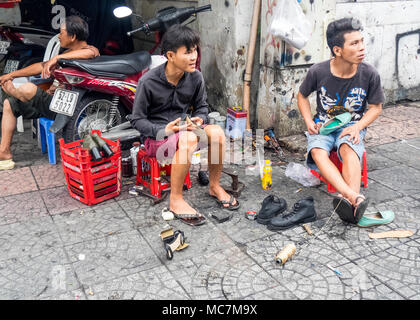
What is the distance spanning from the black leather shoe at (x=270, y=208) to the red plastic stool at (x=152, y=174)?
0.80 m

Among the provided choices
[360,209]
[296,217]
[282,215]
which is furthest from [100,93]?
[360,209]

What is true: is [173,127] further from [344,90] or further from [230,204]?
[344,90]

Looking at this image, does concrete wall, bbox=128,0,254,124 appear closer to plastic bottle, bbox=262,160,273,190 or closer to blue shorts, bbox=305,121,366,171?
plastic bottle, bbox=262,160,273,190

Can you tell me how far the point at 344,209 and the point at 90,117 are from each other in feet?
8.99

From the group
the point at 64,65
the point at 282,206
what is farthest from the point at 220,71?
the point at 282,206

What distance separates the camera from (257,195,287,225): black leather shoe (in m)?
3.61

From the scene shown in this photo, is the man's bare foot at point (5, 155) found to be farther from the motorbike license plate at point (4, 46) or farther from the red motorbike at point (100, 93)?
the motorbike license plate at point (4, 46)

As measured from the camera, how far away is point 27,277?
293 centimetres

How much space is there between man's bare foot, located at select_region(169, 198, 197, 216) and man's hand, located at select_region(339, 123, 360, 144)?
4.49 feet

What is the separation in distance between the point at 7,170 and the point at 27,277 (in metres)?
2.04

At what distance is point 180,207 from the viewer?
3.71 m

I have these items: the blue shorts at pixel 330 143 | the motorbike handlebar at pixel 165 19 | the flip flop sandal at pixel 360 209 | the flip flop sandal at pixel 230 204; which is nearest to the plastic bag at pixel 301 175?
the blue shorts at pixel 330 143

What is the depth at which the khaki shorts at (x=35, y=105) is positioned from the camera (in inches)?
184
